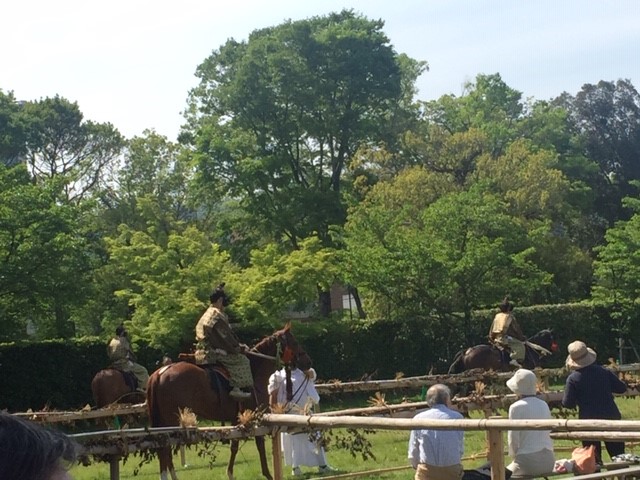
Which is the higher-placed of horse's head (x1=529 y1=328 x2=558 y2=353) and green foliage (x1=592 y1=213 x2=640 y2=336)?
green foliage (x1=592 y1=213 x2=640 y2=336)

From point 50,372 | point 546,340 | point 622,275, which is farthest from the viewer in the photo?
point 622,275

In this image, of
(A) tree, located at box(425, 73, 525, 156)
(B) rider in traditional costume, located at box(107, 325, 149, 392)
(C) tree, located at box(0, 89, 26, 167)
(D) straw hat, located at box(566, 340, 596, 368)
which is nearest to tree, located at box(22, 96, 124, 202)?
(C) tree, located at box(0, 89, 26, 167)

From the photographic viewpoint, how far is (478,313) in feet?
105

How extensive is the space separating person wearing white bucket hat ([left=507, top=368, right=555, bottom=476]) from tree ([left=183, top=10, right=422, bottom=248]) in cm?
2971

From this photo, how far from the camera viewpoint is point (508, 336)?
72.6 ft

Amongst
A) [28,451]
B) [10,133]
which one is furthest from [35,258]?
[28,451]

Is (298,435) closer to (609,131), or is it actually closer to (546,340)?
(546,340)

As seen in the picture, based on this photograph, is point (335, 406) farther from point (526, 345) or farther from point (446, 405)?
point (446, 405)

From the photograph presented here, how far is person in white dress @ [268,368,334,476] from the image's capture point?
13641mm

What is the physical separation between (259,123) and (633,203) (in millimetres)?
14438

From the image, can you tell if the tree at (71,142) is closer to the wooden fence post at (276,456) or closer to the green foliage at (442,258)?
the green foliage at (442,258)

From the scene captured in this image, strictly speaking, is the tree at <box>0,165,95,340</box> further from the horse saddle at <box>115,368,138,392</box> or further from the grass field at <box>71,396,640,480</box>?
the grass field at <box>71,396,640,480</box>

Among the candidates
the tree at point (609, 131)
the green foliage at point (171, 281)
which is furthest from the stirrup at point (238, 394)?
the tree at point (609, 131)

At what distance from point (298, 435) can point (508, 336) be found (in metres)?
9.61
